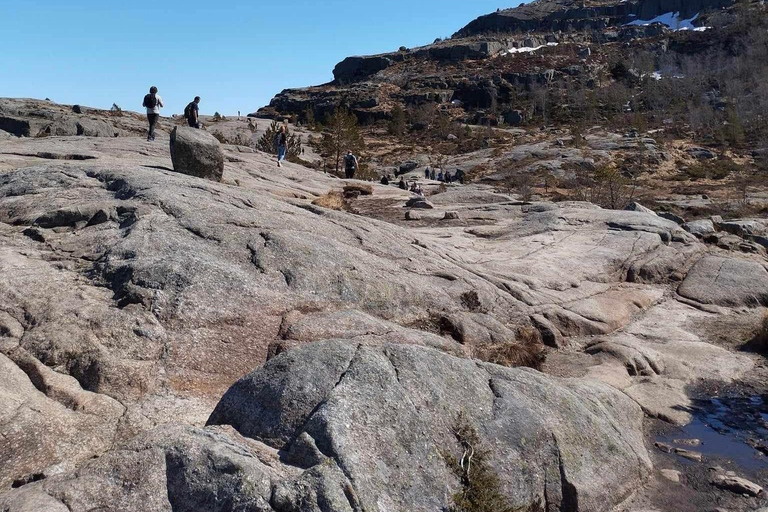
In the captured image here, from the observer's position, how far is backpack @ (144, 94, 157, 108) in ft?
69.6

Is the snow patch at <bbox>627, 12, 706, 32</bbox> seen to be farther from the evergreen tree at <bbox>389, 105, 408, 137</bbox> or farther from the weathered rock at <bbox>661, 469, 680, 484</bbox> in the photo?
the weathered rock at <bbox>661, 469, 680, 484</bbox>

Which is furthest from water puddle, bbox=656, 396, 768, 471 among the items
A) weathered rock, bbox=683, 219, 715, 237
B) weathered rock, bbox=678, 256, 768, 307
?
weathered rock, bbox=683, 219, 715, 237

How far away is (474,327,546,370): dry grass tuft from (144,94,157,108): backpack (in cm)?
1501

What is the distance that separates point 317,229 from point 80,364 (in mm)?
6907

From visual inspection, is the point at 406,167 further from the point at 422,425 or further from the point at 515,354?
the point at 422,425

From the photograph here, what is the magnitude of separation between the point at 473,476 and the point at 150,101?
18959 mm

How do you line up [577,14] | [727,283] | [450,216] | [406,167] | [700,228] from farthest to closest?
[577,14], [406,167], [700,228], [450,216], [727,283]

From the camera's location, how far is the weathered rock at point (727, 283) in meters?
18.4

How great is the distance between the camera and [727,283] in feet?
62.5

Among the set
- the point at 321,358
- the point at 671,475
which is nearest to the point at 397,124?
the point at 671,475

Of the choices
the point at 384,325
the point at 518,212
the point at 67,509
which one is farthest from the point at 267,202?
the point at 518,212

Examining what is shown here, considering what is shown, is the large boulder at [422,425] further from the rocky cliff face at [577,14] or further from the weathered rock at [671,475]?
the rocky cliff face at [577,14]

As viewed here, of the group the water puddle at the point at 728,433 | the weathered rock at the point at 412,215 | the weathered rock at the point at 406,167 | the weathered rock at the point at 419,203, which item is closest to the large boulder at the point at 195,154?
the weathered rock at the point at 412,215

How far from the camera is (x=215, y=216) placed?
1287 centimetres
